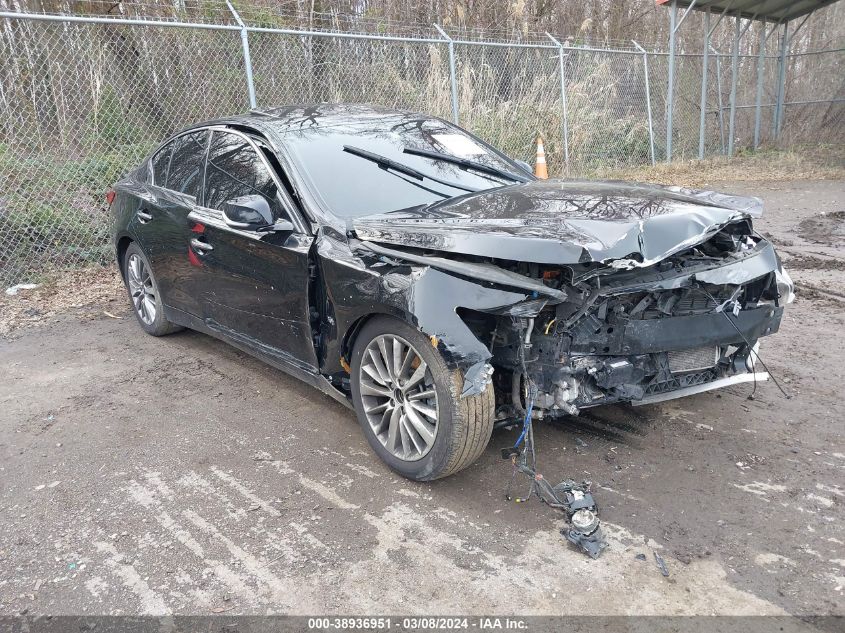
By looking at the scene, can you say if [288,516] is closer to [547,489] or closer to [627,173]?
[547,489]

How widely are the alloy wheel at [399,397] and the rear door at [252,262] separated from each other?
1.60 ft

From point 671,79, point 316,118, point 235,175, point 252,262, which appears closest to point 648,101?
point 671,79

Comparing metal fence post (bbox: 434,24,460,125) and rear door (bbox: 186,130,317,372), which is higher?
metal fence post (bbox: 434,24,460,125)

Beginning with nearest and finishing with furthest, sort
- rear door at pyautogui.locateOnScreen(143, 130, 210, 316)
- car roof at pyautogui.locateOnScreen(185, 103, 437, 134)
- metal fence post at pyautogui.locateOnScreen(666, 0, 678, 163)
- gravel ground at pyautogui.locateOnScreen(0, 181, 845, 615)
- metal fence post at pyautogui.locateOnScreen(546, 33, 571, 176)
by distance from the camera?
gravel ground at pyautogui.locateOnScreen(0, 181, 845, 615)
car roof at pyautogui.locateOnScreen(185, 103, 437, 134)
rear door at pyautogui.locateOnScreen(143, 130, 210, 316)
metal fence post at pyautogui.locateOnScreen(546, 33, 571, 176)
metal fence post at pyautogui.locateOnScreen(666, 0, 678, 163)

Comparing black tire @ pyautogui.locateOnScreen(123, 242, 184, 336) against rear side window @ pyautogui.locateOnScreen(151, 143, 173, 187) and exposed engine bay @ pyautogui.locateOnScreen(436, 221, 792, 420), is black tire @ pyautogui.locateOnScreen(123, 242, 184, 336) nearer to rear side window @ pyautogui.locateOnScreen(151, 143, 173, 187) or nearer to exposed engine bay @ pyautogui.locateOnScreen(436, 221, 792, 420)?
rear side window @ pyautogui.locateOnScreen(151, 143, 173, 187)

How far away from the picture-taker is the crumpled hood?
283 cm

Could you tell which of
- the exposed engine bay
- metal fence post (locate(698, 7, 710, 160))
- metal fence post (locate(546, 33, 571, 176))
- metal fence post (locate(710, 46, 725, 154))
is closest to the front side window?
the exposed engine bay

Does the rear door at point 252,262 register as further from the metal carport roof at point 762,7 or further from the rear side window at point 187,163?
the metal carport roof at point 762,7

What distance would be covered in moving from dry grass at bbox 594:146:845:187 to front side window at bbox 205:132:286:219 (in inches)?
359

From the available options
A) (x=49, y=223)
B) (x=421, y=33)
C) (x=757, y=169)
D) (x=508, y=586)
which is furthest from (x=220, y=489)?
(x=757, y=169)

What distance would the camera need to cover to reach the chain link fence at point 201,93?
24.7 feet

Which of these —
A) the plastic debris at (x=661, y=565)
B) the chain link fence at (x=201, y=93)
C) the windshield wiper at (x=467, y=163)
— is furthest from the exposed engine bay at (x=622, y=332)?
the chain link fence at (x=201, y=93)

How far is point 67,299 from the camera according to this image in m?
6.88

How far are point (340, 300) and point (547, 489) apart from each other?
1.33m
